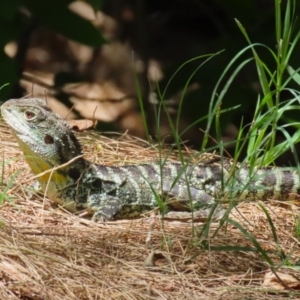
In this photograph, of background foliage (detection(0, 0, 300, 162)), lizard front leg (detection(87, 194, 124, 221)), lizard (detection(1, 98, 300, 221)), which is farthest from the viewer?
background foliage (detection(0, 0, 300, 162))

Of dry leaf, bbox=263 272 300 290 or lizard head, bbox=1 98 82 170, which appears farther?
lizard head, bbox=1 98 82 170

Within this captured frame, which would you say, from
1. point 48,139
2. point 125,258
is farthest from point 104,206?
point 125,258

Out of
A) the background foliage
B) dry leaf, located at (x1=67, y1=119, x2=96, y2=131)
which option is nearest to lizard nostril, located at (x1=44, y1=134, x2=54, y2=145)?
the background foliage

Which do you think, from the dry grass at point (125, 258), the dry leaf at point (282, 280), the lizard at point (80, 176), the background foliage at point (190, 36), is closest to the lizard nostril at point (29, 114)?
the lizard at point (80, 176)

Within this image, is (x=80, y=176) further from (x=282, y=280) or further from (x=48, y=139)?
(x=282, y=280)

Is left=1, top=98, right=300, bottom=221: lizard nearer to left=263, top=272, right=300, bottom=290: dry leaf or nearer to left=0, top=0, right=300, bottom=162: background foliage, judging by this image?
left=0, top=0, right=300, bottom=162: background foliage

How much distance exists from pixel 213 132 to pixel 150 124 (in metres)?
1.41

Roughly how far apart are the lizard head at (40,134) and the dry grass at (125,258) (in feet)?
1.43

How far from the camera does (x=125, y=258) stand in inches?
163

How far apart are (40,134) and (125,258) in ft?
5.02

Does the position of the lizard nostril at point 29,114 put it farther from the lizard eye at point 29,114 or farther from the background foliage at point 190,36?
the background foliage at point 190,36

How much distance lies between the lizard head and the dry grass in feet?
1.43

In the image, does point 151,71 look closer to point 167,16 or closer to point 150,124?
point 167,16

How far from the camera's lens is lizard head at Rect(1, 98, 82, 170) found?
212 inches
